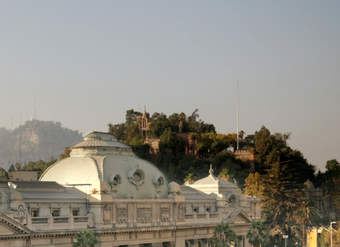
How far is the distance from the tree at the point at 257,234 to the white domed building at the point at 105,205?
418cm

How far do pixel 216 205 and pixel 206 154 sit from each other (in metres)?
70.5

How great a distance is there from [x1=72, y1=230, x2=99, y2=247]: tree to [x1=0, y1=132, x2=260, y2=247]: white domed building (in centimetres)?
121

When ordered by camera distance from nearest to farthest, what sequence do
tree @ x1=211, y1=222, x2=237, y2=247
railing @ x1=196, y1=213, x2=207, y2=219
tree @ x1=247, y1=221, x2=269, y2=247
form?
tree @ x1=211, y1=222, x2=237, y2=247
railing @ x1=196, y1=213, x2=207, y2=219
tree @ x1=247, y1=221, x2=269, y2=247

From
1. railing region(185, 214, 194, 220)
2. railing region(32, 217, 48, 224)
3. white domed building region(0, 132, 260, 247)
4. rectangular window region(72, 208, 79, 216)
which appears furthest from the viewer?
railing region(185, 214, 194, 220)

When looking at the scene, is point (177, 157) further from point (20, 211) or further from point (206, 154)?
point (20, 211)

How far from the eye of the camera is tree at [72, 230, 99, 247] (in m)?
65.5

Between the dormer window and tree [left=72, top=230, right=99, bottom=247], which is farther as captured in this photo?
the dormer window

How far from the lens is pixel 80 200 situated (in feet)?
233

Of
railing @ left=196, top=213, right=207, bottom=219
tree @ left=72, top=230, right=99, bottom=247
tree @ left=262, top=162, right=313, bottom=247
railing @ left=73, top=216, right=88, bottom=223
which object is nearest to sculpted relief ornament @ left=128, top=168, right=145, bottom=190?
railing @ left=73, top=216, right=88, bottom=223

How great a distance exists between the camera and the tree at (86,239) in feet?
215

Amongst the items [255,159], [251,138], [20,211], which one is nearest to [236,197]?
[20,211]

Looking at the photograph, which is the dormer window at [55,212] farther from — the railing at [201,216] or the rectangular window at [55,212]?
the railing at [201,216]

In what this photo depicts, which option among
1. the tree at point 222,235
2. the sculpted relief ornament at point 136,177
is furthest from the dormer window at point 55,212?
the tree at point 222,235

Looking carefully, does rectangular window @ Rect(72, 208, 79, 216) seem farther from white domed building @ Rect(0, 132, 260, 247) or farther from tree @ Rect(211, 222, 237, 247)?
tree @ Rect(211, 222, 237, 247)
